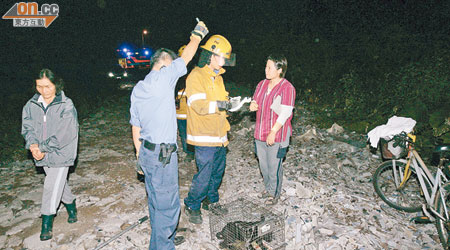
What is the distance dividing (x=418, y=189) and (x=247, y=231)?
3421 mm

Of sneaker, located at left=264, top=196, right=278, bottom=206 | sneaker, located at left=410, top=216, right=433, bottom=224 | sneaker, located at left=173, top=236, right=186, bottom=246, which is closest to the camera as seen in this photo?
sneaker, located at left=173, top=236, right=186, bottom=246

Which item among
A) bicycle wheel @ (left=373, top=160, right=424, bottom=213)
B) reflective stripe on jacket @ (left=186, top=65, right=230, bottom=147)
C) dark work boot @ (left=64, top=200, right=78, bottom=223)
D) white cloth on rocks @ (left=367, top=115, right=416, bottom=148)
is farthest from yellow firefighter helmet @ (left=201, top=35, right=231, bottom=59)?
bicycle wheel @ (left=373, top=160, right=424, bottom=213)

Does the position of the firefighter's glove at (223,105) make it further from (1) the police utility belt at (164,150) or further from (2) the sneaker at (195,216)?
(2) the sneaker at (195,216)

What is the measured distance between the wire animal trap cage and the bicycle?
6.51 feet

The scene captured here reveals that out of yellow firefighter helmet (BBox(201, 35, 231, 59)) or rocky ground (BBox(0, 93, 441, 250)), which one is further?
rocky ground (BBox(0, 93, 441, 250))

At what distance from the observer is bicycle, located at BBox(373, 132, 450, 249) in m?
3.24

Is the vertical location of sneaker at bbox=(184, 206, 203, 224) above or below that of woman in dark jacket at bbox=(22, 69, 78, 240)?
below

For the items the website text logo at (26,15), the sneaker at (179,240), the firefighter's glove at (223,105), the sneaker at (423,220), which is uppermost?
the website text logo at (26,15)

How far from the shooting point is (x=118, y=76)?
57.7 ft

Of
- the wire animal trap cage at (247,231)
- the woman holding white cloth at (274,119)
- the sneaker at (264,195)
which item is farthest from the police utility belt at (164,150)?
the sneaker at (264,195)

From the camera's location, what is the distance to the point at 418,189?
4.39 meters

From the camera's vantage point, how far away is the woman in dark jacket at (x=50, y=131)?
307cm

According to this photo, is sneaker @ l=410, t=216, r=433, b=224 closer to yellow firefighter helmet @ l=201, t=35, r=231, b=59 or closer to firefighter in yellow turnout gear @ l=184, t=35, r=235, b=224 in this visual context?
firefighter in yellow turnout gear @ l=184, t=35, r=235, b=224

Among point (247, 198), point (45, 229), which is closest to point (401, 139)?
point (247, 198)
